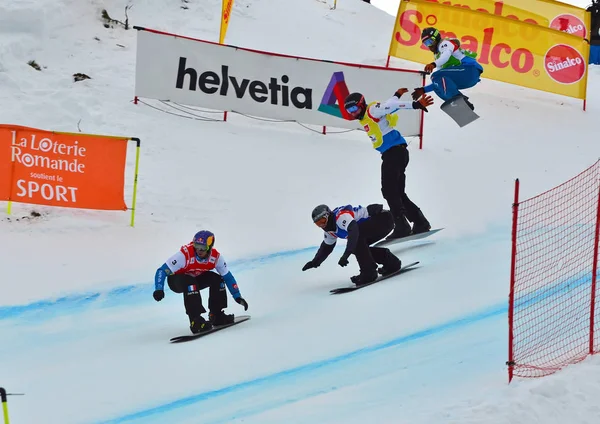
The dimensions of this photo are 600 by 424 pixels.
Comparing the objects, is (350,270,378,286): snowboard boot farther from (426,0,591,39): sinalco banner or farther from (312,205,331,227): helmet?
(426,0,591,39): sinalco banner

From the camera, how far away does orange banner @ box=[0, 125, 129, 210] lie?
1020 centimetres

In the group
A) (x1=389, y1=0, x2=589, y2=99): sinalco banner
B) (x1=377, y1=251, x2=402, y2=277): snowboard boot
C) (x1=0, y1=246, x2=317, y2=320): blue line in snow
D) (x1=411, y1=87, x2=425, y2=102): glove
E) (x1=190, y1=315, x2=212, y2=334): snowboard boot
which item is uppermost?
(x1=389, y1=0, x2=589, y2=99): sinalco banner

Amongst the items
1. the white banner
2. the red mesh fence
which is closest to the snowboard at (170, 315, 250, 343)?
the red mesh fence

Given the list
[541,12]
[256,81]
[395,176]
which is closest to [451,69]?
[395,176]

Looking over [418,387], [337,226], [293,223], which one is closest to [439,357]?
[418,387]

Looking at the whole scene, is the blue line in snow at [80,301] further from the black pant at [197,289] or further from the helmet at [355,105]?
the helmet at [355,105]

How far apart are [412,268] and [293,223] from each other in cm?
232

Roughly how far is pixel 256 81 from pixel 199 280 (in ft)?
20.5

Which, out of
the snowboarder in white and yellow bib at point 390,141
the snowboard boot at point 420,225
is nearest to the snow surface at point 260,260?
the snowboard boot at point 420,225

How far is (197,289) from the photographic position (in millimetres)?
7738

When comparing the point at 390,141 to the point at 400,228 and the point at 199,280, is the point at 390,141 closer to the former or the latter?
the point at 400,228

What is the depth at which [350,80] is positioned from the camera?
44.0 feet

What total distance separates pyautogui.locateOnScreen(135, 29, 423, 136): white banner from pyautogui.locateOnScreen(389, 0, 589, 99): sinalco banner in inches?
108

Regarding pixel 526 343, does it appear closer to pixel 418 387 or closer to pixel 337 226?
pixel 418 387
